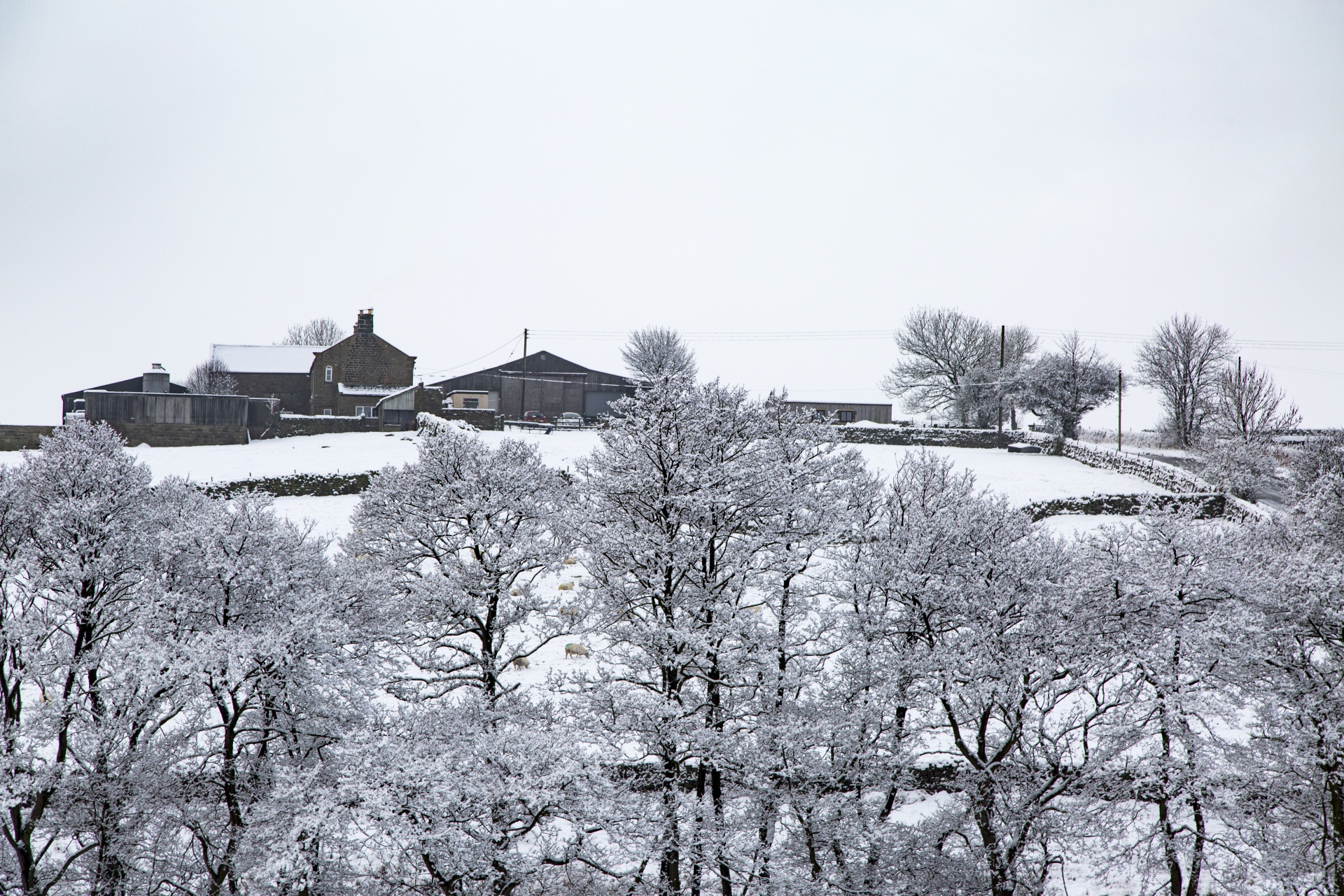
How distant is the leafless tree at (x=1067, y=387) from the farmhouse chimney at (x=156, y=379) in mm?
55032

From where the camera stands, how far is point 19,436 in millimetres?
39312

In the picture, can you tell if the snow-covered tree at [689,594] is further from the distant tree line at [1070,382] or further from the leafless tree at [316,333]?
the leafless tree at [316,333]

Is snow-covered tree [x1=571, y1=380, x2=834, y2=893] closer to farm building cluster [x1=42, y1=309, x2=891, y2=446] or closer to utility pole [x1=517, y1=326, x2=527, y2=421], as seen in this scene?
farm building cluster [x1=42, y1=309, x2=891, y2=446]

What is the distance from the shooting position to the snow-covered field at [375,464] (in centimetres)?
3562

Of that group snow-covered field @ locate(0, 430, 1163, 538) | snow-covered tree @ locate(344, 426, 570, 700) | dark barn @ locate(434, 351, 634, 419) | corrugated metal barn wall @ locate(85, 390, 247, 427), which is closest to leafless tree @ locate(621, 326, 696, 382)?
dark barn @ locate(434, 351, 634, 419)

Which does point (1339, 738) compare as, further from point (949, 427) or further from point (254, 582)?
point (949, 427)

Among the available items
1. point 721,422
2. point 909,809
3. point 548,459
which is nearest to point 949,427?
point 548,459

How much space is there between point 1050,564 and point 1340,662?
5.51 m

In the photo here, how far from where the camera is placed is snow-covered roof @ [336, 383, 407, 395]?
2237 inches

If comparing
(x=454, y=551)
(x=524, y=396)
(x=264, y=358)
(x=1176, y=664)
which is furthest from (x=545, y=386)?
(x=1176, y=664)

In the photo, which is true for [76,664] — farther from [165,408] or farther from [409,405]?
[409,405]

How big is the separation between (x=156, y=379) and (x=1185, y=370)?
71587mm

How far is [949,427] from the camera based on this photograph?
57656 mm

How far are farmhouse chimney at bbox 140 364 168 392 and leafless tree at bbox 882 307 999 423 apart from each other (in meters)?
54.9
